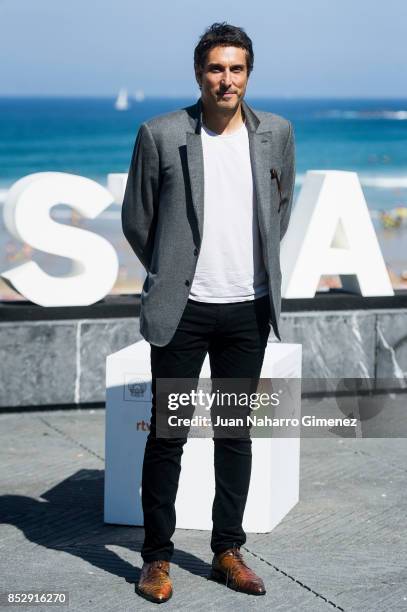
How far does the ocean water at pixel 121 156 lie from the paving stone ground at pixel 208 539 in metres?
9.82

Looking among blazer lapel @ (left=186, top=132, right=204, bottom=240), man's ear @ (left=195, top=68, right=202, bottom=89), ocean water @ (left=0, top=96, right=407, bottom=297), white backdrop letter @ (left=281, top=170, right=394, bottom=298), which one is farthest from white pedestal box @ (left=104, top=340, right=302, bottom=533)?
ocean water @ (left=0, top=96, right=407, bottom=297)

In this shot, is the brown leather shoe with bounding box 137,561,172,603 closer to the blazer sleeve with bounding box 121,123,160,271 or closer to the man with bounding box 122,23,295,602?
the man with bounding box 122,23,295,602

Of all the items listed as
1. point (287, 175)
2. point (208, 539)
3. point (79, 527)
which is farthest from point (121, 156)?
point (287, 175)

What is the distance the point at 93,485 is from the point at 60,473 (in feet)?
1.03

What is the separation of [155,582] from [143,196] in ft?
5.14

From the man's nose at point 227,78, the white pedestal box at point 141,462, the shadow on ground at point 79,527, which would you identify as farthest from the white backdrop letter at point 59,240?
the man's nose at point 227,78

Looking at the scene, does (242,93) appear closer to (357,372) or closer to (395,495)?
(395,495)

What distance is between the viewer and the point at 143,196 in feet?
15.5

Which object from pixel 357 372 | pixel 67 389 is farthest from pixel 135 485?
pixel 357 372

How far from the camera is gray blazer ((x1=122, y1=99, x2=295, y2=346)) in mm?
4609

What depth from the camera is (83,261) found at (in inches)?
323

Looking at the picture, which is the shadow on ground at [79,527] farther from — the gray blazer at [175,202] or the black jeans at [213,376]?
A: the gray blazer at [175,202]

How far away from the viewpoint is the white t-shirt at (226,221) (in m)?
4.63

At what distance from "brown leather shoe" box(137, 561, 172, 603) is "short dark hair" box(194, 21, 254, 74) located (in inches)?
80.1
